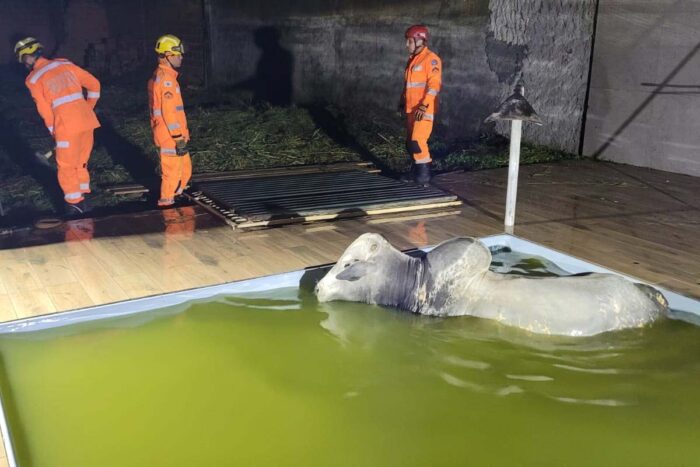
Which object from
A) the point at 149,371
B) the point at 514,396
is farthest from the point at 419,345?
the point at 149,371

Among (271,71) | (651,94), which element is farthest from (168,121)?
(271,71)

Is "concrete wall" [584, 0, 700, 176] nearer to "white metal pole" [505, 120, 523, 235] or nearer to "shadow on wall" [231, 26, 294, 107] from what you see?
"white metal pole" [505, 120, 523, 235]

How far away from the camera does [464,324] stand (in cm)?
425

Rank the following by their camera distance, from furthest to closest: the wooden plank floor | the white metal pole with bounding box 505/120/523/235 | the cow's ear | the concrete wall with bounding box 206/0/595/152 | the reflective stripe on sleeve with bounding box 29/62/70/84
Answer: the concrete wall with bounding box 206/0/595/152 < the reflective stripe on sleeve with bounding box 29/62/70/84 < the white metal pole with bounding box 505/120/523/235 < the wooden plank floor < the cow's ear

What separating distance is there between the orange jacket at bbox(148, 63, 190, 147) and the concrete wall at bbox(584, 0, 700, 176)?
627 cm

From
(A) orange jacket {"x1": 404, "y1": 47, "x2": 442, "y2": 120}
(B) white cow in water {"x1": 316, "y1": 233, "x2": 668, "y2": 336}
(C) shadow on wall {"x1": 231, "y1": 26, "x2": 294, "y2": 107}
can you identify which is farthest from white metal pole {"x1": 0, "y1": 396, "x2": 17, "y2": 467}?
(C) shadow on wall {"x1": 231, "y1": 26, "x2": 294, "y2": 107}

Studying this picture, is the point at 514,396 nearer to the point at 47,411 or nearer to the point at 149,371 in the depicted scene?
the point at 149,371

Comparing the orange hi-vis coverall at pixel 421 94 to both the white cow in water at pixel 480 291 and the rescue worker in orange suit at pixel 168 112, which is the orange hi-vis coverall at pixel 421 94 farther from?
the white cow in water at pixel 480 291

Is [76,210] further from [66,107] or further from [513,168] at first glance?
[513,168]

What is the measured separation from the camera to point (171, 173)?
22.5 feet

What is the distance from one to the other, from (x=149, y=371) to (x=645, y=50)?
321 inches

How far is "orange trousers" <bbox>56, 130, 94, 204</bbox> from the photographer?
6465 mm

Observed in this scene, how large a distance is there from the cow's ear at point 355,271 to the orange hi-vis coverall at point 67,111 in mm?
3453

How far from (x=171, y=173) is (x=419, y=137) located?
2894 mm
